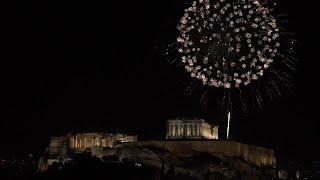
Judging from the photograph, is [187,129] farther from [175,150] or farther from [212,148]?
[212,148]

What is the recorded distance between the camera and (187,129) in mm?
88938

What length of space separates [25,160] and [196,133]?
1267 inches

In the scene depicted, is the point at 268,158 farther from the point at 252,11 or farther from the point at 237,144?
the point at 252,11

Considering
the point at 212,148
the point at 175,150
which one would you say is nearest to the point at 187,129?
the point at 175,150

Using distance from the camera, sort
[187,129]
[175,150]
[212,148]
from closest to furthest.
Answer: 1. [212,148]
2. [175,150]
3. [187,129]

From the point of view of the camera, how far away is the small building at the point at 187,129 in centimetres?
8819

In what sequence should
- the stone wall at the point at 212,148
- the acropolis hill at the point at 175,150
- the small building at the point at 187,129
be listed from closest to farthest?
the acropolis hill at the point at 175,150 → the stone wall at the point at 212,148 → the small building at the point at 187,129

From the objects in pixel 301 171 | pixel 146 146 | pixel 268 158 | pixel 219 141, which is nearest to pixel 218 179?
pixel 219 141

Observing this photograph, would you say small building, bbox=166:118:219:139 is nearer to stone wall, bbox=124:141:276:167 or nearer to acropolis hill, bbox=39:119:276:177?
acropolis hill, bbox=39:119:276:177

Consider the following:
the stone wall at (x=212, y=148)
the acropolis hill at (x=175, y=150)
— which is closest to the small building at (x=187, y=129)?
the acropolis hill at (x=175, y=150)

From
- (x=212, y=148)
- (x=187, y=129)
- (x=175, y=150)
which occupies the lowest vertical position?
(x=175, y=150)

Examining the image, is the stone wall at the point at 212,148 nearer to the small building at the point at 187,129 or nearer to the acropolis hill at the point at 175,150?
the acropolis hill at the point at 175,150

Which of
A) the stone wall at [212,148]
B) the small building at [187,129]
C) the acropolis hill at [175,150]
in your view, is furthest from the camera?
the small building at [187,129]

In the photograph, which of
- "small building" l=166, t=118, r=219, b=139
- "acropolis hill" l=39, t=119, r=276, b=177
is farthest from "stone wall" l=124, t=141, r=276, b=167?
"small building" l=166, t=118, r=219, b=139
